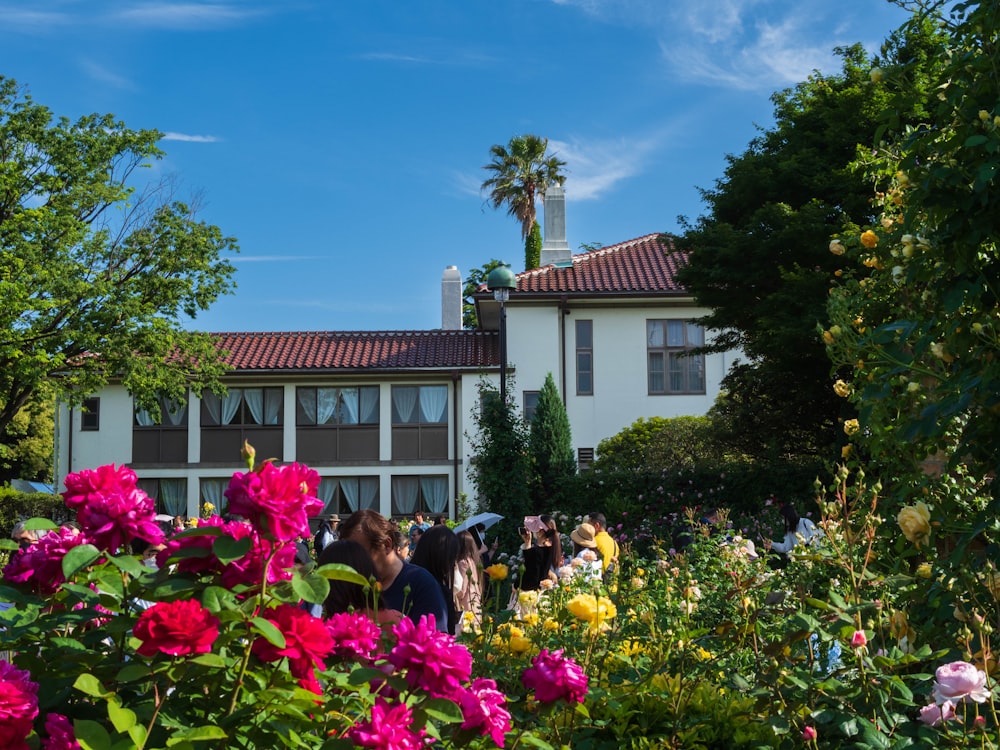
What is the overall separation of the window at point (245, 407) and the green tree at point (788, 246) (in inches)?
592

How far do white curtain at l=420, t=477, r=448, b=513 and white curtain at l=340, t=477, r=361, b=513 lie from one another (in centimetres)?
197

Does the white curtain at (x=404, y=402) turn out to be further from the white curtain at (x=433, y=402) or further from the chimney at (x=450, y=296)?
the chimney at (x=450, y=296)

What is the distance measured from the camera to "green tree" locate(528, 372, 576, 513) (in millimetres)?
23406

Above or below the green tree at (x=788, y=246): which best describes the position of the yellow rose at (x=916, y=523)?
below

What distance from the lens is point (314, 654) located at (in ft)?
6.40

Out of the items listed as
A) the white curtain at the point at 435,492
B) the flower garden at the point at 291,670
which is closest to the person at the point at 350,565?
the flower garden at the point at 291,670

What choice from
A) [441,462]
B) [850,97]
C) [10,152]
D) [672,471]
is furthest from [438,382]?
[850,97]

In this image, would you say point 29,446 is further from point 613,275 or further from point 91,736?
point 91,736

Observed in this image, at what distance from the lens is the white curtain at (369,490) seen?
3058 cm

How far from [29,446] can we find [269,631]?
47.0 m

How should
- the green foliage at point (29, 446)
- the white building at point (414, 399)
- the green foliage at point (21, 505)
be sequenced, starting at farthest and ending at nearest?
the green foliage at point (29, 446) → the white building at point (414, 399) → the green foliage at point (21, 505)

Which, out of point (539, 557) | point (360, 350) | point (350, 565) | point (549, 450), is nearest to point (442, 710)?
point (350, 565)

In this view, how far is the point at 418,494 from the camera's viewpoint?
3058cm

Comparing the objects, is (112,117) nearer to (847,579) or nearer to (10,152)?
(10,152)
